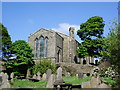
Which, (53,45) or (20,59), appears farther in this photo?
(53,45)

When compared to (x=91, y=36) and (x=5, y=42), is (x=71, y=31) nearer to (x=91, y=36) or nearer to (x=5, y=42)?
(x=91, y=36)

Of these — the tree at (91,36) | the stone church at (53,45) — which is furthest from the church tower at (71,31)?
the tree at (91,36)

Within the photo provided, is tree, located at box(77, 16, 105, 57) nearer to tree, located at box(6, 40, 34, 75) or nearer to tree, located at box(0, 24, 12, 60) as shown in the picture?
tree, located at box(6, 40, 34, 75)

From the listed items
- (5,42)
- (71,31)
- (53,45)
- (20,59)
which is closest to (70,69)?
(53,45)

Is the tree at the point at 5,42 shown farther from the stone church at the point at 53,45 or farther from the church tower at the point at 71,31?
the church tower at the point at 71,31

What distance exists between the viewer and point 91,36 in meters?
37.1

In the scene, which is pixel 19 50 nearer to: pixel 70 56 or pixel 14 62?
pixel 14 62

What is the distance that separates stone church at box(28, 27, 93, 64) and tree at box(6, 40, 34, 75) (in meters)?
4.15

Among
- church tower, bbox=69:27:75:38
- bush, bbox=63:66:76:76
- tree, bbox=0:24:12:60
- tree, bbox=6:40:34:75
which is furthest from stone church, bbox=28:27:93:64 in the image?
tree, bbox=0:24:12:60

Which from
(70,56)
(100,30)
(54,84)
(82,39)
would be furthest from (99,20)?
(54,84)

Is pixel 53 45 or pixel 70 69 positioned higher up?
pixel 53 45

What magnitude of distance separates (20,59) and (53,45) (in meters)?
8.67

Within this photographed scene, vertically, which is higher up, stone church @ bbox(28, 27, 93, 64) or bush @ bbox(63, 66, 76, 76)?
stone church @ bbox(28, 27, 93, 64)

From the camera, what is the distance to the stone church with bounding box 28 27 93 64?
39.3m
